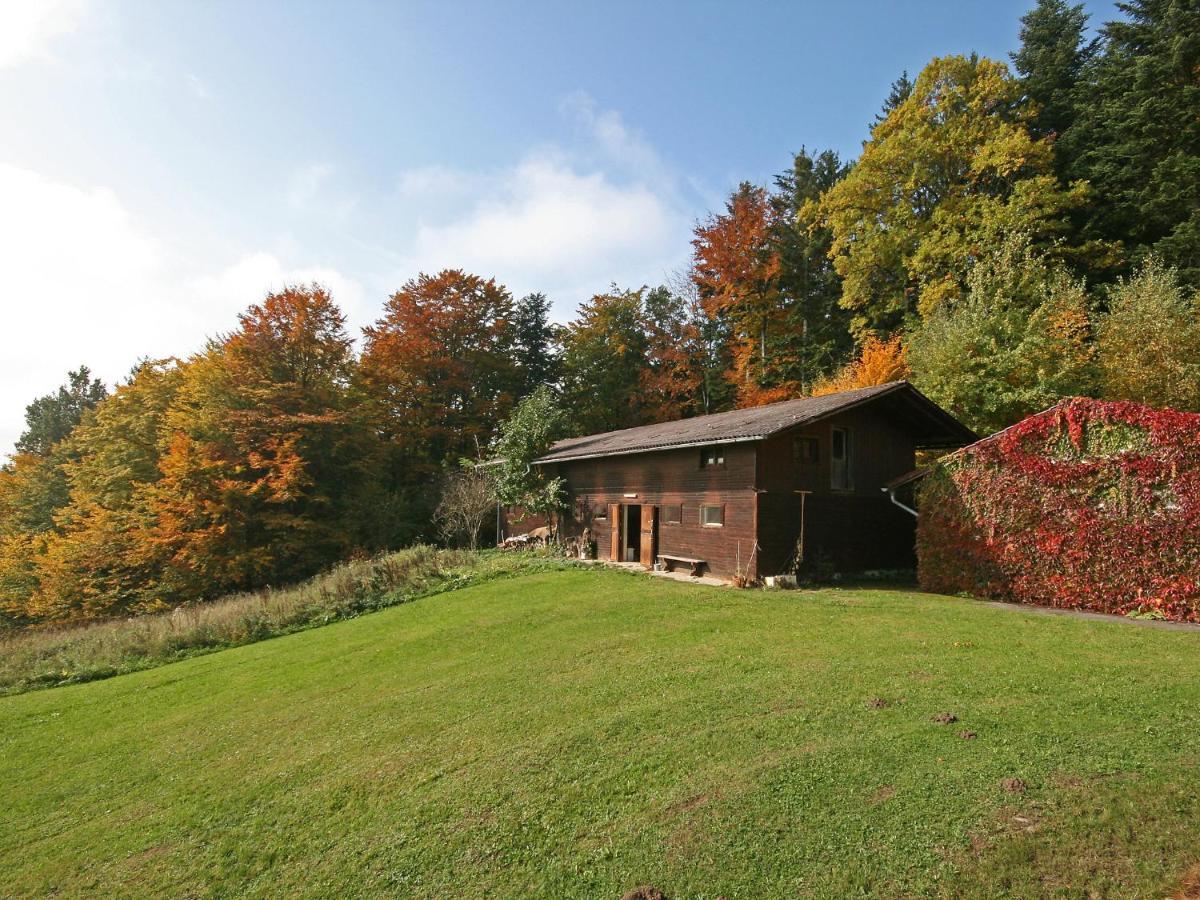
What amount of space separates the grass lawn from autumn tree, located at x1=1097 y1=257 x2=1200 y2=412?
473 inches

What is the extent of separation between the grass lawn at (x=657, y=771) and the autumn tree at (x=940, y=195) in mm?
18967

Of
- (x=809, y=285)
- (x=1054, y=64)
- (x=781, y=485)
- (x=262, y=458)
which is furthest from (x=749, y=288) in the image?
(x=262, y=458)

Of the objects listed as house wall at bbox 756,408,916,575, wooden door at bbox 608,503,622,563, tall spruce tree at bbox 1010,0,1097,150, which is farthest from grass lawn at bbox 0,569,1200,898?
tall spruce tree at bbox 1010,0,1097,150

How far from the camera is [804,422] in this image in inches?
555

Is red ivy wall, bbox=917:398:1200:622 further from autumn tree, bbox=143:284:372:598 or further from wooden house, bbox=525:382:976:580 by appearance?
autumn tree, bbox=143:284:372:598

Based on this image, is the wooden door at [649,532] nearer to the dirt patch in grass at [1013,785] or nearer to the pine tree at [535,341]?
the dirt patch in grass at [1013,785]

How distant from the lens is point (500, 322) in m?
36.7

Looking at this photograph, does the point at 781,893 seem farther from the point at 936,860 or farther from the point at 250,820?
the point at 250,820

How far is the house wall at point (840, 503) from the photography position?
14.8 metres

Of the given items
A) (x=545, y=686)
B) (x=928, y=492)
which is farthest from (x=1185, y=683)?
(x=928, y=492)

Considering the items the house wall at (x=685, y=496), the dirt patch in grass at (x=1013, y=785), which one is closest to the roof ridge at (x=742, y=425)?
the house wall at (x=685, y=496)

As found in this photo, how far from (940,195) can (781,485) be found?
62.1 feet

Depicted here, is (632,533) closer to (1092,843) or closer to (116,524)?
(1092,843)

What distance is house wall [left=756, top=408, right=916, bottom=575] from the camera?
14805 mm
